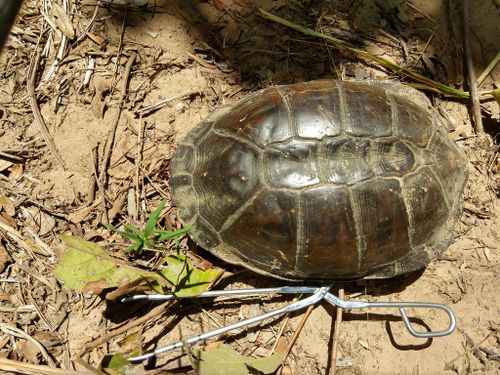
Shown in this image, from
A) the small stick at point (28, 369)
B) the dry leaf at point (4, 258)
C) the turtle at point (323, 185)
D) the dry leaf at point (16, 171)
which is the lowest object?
the small stick at point (28, 369)

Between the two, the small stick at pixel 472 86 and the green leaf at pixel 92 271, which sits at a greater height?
the small stick at pixel 472 86

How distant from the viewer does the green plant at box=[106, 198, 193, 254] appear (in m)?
2.50

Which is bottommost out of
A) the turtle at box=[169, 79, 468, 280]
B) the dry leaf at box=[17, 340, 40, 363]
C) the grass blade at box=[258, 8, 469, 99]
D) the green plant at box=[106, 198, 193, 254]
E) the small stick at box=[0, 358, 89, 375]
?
the dry leaf at box=[17, 340, 40, 363]

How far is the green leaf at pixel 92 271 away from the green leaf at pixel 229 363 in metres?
0.49

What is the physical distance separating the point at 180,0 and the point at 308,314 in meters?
2.39

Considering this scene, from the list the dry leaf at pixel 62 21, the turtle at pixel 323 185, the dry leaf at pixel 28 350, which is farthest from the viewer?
the dry leaf at pixel 62 21

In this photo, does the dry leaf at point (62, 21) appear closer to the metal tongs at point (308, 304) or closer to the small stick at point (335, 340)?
the metal tongs at point (308, 304)

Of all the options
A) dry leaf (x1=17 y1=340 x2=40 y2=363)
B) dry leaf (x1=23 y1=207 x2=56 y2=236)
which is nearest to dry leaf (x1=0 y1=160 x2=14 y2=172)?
dry leaf (x1=23 y1=207 x2=56 y2=236)

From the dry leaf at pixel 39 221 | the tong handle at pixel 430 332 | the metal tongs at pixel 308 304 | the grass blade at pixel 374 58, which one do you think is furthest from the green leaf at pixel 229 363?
the grass blade at pixel 374 58

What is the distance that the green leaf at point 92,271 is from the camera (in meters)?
2.43

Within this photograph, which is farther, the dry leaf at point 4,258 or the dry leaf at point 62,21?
the dry leaf at point 62,21

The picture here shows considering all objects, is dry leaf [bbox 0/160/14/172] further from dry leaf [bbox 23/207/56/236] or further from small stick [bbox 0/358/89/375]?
small stick [bbox 0/358/89/375]

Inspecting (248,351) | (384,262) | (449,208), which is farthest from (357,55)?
(248,351)

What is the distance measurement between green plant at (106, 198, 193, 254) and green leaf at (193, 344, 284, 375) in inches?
26.2
